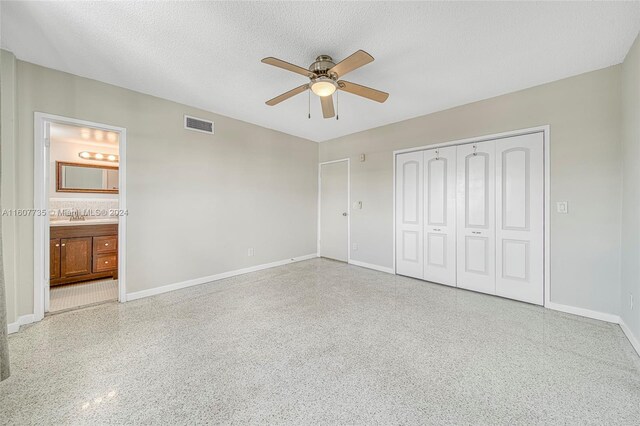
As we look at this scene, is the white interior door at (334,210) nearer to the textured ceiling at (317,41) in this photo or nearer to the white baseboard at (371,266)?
the white baseboard at (371,266)

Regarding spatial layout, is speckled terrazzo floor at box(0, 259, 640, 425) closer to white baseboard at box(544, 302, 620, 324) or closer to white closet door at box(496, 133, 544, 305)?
white baseboard at box(544, 302, 620, 324)

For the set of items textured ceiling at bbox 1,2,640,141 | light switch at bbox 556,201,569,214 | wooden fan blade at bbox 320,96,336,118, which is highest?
textured ceiling at bbox 1,2,640,141

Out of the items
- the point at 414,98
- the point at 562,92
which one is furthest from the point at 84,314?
the point at 562,92

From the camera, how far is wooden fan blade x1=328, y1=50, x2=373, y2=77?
190 cm

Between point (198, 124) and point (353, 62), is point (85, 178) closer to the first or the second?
point (198, 124)

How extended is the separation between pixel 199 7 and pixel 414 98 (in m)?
2.60

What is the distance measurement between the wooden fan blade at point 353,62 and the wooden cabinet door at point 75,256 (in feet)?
14.2

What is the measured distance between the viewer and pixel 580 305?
2697 mm

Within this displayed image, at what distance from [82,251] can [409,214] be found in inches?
199

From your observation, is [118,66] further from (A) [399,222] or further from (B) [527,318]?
(B) [527,318]

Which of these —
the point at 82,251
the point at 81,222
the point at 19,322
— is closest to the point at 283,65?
the point at 19,322

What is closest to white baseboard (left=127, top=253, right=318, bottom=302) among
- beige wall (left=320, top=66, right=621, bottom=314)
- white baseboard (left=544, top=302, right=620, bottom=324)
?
beige wall (left=320, top=66, right=621, bottom=314)

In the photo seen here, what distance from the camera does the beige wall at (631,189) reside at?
2.09 m

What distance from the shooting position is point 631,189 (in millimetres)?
2221
